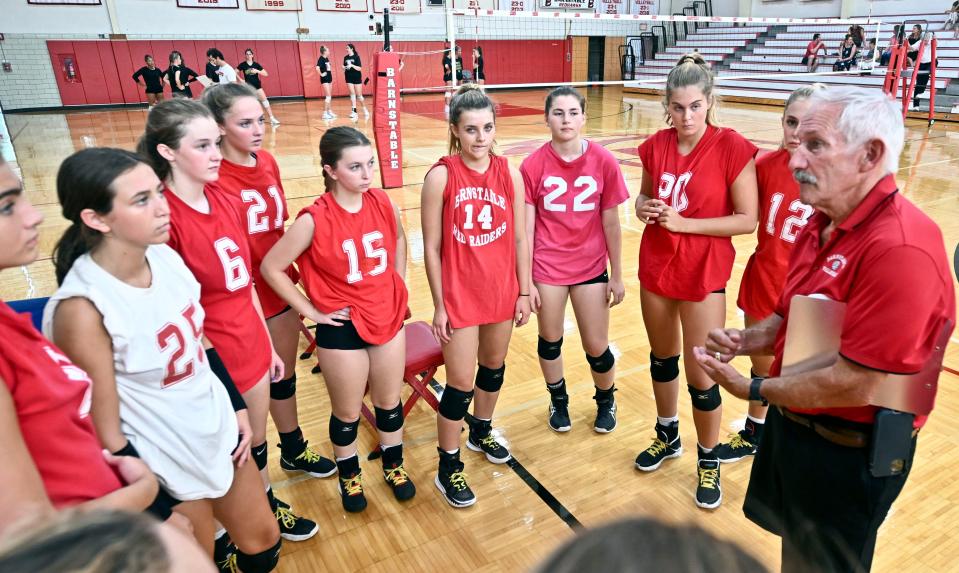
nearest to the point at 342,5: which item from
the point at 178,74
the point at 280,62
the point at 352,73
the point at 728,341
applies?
the point at 280,62

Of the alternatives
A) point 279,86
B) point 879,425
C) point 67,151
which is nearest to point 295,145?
point 67,151

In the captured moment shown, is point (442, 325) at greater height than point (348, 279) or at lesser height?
lesser

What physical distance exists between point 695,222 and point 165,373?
2282mm

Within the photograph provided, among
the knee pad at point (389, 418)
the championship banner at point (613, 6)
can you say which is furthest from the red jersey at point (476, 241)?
the championship banner at point (613, 6)

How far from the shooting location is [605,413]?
3521 millimetres

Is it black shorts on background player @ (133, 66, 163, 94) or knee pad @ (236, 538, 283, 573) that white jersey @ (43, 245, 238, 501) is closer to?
knee pad @ (236, 538, 283, 573)

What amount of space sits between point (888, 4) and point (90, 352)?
988 inches

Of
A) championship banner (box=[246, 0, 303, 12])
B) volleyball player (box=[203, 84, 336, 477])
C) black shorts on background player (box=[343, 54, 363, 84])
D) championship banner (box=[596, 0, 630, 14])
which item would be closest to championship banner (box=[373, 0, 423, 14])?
championship banner (box=[246, 0, 303, 12])

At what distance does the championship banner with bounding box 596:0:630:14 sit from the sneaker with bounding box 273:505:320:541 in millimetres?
26444

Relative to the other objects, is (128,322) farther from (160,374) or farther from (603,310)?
(603,310)

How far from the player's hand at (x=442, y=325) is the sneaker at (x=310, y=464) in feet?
3.43

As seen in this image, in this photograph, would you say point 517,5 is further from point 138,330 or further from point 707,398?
point 138,330

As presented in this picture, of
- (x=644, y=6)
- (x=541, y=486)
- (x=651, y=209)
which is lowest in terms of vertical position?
(x=541, y=486)

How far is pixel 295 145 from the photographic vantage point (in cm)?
1315
